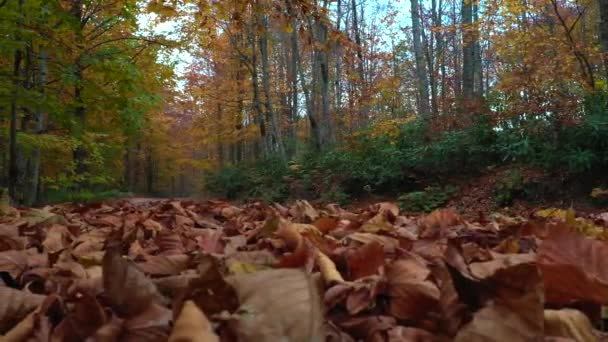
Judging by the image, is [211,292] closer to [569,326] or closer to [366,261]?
[366,261]

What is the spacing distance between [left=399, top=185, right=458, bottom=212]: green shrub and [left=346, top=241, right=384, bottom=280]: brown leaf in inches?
320

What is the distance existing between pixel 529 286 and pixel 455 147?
9482mm

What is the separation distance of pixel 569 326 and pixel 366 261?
0.37 m

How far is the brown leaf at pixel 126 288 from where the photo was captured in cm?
70

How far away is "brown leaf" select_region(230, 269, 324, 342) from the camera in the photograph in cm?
57

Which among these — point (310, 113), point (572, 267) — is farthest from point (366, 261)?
point (310, 113)

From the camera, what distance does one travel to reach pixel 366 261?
3.05 feet

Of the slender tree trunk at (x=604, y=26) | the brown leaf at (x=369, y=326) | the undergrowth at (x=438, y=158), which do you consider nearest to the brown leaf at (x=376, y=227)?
the brown leaf at (x=369, y=326)

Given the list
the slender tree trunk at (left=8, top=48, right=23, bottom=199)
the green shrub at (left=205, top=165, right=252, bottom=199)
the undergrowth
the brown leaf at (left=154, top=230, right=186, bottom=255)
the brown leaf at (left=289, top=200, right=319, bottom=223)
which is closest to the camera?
the brown leaf at (left=154, top=230, right=186, bottom=255)

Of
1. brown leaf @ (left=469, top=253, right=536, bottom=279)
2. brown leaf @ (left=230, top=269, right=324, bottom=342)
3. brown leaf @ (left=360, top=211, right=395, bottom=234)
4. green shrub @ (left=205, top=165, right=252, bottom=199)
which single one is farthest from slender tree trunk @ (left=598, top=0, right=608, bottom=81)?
green shrub @ (left=205, top=165, right=252, bottom=199)

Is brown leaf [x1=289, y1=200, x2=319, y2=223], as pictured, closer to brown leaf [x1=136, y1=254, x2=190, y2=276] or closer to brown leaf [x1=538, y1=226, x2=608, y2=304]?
brown leaf [x1=136, y1=254, x2=190, y2=276]

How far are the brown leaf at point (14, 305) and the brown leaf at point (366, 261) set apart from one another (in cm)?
57

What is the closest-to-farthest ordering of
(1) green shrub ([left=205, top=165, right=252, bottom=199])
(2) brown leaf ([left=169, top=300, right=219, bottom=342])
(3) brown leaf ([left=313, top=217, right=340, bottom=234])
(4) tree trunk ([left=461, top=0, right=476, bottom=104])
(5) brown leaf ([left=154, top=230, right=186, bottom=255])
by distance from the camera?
(2) brown leaf ([left=169, top=300, right=219, bottom=342])
(5) brown leaf ([left=154, top=230, right=186, bottom=255])
(3) brown leaf ([left=313, top=217, right=340, bottom=234])
(4) tree trunk ([left=461, top=0, right=476, bottom=104])
(1) green shrub ([left=205, top=165, right=252, bottom=199])

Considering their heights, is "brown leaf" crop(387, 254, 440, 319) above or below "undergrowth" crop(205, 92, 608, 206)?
below
